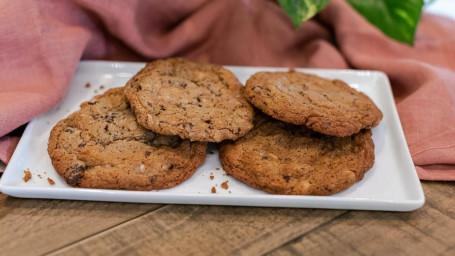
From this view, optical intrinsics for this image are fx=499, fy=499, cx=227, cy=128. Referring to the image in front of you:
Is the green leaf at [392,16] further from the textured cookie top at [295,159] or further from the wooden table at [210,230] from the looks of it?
the wooden table at [210,230]

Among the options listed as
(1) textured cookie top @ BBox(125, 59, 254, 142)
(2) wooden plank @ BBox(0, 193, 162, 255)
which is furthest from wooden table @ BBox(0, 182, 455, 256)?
(1) textured cookie top @ BBox(125, 59, 254, 142)

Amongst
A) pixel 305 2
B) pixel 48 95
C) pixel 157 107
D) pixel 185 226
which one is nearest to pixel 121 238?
pixel 185 226

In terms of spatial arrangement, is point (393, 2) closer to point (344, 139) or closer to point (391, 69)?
point (391, 69)

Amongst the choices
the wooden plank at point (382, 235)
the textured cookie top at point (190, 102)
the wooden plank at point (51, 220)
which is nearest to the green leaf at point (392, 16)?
the textured cookie top at point (190, 102)

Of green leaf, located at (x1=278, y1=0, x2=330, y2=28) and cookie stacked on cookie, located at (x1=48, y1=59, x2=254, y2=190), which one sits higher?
green leaf, located at (x1=278, y1=0, x2=330, y2=28)

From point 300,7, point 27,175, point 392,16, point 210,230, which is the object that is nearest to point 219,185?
point 210,230

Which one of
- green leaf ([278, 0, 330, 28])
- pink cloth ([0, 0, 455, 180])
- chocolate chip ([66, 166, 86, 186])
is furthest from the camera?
green leaf ([278, 0, 330, 28])

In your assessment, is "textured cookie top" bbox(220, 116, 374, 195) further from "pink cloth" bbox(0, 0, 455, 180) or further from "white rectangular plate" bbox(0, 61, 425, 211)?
"pink cloth" bbox(0, 0, 455, 180)
